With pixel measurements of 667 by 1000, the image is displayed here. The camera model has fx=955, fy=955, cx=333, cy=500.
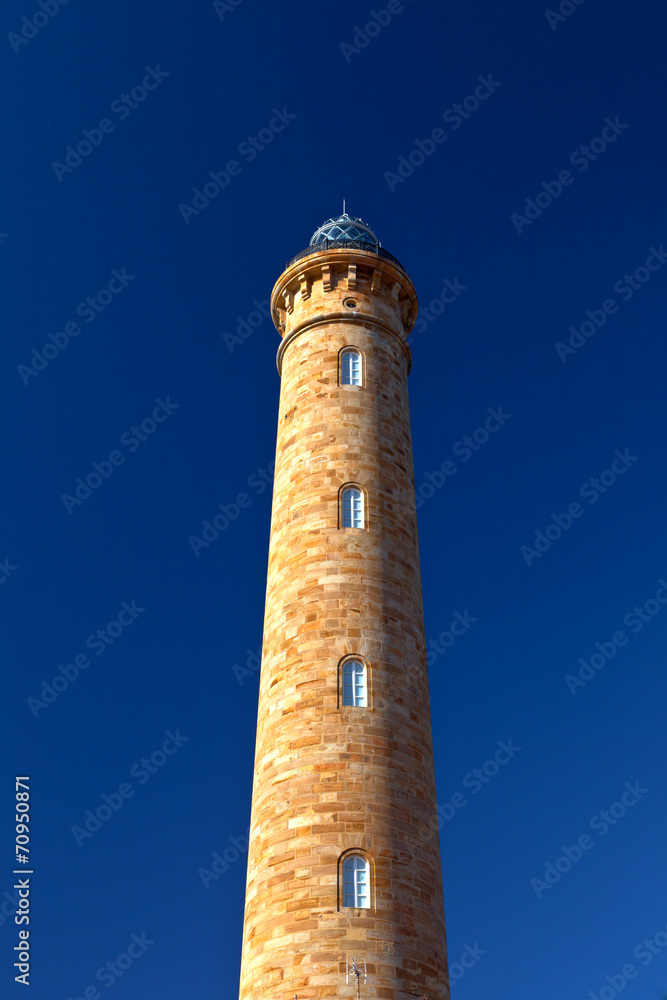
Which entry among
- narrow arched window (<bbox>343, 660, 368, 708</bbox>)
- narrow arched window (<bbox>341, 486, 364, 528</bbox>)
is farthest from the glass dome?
narrow arched window (<bbox>343, 660, 368, 708</bbox>)

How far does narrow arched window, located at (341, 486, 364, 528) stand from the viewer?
25719 millimetres

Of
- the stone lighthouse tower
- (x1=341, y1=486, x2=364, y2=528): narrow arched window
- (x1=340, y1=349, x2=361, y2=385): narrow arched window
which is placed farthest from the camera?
(x1=340, y1=349, x2=361, y2=385): narrow arched window

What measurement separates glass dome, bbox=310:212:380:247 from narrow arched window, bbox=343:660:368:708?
15.5 metres

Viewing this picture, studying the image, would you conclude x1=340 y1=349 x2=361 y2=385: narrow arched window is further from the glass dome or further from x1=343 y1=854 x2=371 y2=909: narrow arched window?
x1=343 y1=854 x2=371 y2=909: narrow arched window

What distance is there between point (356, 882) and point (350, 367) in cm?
1469

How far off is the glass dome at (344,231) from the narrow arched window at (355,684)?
15.5 metres

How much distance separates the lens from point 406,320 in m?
32.0

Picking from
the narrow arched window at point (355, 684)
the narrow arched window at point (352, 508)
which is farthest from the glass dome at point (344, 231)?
the narrow arched window at point (355, 684)

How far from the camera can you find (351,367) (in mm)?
28750

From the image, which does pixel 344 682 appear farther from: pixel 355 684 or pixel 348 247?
pixel 348 247

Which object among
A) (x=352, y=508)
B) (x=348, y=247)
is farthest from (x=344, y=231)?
(x=352, y=508)

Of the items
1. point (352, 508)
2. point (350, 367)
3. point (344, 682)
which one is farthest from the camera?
point (350, 367)

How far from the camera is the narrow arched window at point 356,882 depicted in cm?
2034

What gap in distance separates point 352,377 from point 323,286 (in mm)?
3741
